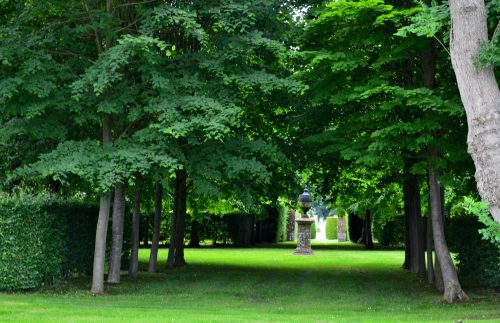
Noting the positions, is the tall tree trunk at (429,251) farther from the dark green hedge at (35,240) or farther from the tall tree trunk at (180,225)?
the dark green hedge at (35,240)

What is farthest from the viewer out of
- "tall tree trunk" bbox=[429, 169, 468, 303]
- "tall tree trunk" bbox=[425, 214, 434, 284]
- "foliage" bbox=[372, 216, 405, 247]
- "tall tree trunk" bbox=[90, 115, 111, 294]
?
"foliage" bbox=[372, 216, 405, 247]

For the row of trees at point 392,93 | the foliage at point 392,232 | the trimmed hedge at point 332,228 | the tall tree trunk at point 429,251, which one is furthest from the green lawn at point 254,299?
the trimmed hedge at point 332,228

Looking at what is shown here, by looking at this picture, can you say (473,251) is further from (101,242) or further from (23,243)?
(23,243)

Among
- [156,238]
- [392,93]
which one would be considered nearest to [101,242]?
[156,238]

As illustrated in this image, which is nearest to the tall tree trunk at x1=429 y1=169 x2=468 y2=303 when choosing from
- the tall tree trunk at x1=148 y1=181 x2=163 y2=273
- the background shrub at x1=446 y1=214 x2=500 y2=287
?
the background shrub at x1=446 y1=214 x2=500 y2=287

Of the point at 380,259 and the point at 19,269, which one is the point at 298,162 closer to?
the point at 19,269

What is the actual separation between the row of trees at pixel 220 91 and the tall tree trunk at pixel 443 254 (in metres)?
0.03

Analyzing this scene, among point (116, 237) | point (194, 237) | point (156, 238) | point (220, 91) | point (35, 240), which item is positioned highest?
point (220, 91)

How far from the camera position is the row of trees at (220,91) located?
14.3 meters

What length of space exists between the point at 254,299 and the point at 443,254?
446cm

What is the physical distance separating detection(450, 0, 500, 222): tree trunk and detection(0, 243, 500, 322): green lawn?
336 centimetres

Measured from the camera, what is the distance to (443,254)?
15.3 metres

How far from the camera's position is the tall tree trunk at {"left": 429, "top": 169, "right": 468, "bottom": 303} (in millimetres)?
14719

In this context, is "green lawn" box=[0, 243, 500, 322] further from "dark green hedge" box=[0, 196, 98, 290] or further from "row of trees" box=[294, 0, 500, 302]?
"row of trees" box=[294, 0, 500, 302]
